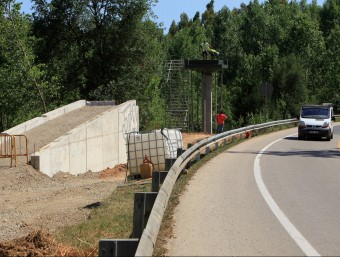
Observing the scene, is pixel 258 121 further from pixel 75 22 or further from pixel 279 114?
pixel 75 22

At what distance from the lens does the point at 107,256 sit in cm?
531

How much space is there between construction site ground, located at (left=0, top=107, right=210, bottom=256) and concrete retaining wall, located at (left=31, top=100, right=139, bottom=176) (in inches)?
22.5

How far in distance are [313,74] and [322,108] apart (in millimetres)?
41259

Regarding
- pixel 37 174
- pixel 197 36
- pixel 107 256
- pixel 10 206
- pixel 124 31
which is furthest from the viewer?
pixel 197 36

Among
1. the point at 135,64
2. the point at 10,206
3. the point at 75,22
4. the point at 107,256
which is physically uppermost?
the point at 75,22

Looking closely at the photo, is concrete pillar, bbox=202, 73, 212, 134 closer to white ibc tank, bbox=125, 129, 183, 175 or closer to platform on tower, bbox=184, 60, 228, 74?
platform on tower, bbox=184, 60, 228, 74

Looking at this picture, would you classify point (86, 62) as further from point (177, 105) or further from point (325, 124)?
point (325, 124)

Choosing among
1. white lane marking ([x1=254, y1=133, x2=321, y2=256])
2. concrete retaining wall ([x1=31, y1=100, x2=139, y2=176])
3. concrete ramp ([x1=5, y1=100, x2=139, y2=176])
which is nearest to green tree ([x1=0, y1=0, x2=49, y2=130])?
concrete ramp ([x1=5, y1=100, x2=139, y2=176])

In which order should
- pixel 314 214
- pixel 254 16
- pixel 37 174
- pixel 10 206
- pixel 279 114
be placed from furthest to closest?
pixel 254 16 → pixel 279 114 → pixel 37 174 → pixel 10 206 → pixel 314 214

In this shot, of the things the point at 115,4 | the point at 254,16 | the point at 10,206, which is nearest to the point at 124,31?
the point at 115,4

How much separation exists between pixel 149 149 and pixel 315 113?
557 inches

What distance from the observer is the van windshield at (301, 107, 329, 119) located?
29.7 m

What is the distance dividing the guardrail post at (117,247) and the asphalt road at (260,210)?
4.98ft

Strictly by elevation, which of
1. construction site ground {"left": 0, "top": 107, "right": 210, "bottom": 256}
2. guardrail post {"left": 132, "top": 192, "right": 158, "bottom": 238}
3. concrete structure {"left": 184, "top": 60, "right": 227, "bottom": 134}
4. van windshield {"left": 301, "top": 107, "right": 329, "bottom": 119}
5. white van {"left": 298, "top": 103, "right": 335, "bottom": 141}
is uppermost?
concrete structure {"left": 184, "top": 60, "right": 227, "bottom": 134}
